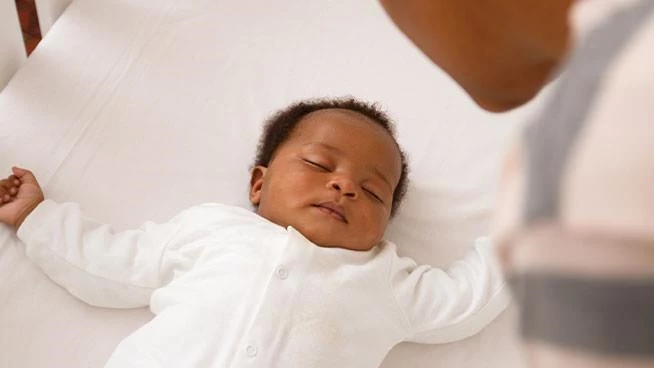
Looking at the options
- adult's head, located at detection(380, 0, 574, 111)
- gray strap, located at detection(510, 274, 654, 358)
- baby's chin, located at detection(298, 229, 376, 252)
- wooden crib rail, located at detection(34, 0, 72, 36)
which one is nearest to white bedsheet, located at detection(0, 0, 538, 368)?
wooden crib rail, located at detection(34, 0, 72, 36)

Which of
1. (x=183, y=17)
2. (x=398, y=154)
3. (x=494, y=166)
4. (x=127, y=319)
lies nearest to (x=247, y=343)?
(x=127, y=319)

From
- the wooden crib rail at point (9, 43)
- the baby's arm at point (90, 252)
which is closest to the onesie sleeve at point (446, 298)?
the baby's arm at point (90, 252)

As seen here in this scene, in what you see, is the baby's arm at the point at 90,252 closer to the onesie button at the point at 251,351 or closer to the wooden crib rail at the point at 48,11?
the onesie button at the point at 251,351

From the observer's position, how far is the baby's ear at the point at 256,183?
107 cm

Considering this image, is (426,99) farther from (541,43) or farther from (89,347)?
(541,43)

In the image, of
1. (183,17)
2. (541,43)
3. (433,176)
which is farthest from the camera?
(183,17)

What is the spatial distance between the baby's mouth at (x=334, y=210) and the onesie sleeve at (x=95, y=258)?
0.58 ft

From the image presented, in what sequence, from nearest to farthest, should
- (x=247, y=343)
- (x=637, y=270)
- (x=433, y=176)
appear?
(x=637, y=270), (x=247, y=343), (x=433, y=176)

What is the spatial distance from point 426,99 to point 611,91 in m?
0.98

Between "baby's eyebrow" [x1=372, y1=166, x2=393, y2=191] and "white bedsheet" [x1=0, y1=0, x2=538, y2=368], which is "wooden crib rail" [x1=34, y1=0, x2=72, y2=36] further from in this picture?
"baby's eyebrow" [x1=372, y1=166, x2=393, y2=191]

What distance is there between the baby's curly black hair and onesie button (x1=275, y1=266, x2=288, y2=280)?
0.22 m

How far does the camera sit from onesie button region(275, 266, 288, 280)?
921 mm

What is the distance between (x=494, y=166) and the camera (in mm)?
1167

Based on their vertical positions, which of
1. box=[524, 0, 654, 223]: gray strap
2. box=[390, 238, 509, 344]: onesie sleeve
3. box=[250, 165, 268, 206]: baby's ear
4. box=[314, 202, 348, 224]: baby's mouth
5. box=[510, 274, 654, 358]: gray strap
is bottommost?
box=[390, 238, 509, 344]: onesie sleeve
